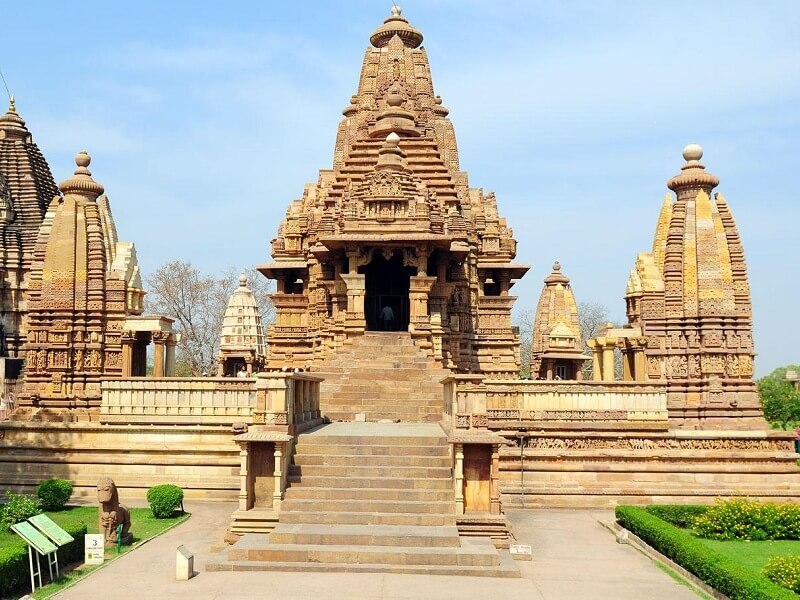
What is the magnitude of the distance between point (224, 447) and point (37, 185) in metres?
31.9

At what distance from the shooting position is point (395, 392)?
19062mm

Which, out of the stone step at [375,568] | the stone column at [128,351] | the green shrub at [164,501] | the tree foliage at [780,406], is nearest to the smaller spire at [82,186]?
the stone column at [128,351]

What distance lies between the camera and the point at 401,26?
116 ft

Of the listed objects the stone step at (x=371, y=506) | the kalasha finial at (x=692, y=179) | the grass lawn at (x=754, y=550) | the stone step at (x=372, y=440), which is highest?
the kalasha finial at (x=692, y=179)

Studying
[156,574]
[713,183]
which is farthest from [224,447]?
[713,183]

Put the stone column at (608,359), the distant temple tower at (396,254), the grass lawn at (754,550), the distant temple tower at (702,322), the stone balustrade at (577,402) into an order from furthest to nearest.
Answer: the stone column at (608,359)
the distant temple tower at (396,254)
the distant temple tower at (702,322)
the stone balustrade at (577,402)
the grass lawn at (754,550)

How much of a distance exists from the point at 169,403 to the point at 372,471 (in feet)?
27.8

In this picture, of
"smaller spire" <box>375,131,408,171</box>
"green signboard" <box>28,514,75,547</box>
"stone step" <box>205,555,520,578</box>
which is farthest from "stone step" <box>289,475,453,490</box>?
"smaller spire" <box>375,131,408,171</box>

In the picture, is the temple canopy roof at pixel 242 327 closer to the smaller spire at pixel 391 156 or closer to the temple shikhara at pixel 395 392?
the temple shikhara at pixel 395 392

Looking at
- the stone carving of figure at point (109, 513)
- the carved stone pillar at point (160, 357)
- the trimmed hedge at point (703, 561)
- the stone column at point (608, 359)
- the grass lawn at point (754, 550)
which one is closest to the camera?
the trimmed hedge at point (703, 561)

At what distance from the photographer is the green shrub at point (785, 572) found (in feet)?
31.3

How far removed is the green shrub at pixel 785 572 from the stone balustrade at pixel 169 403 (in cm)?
1257

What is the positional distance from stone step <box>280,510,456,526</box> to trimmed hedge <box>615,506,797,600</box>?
10.3 feet

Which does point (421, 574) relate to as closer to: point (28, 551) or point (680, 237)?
point (28, 551)
